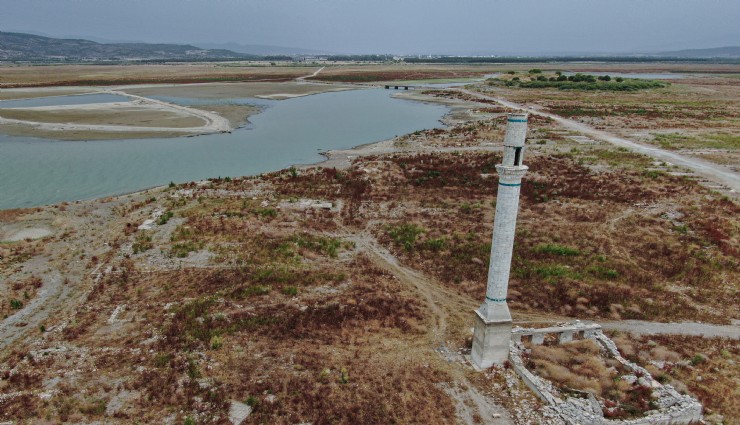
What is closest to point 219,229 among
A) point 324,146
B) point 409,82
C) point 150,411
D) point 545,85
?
point 150,411

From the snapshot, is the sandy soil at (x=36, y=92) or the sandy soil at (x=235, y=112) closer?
the sandy soil at (x=235, y=112)

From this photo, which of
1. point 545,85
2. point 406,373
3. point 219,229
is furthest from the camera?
point 545,85

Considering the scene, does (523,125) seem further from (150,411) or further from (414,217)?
(414,217)

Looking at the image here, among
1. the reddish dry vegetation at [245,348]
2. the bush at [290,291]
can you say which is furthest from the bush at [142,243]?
the bush at [290,291]

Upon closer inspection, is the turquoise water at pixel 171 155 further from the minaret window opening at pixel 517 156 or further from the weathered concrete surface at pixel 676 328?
the weathered concrete surface at pixel 676 328

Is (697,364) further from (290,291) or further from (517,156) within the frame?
(290,291)

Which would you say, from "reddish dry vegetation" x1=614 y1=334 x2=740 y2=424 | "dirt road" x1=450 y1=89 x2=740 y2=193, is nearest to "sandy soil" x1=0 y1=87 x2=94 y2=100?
"dirt road" x1=450 y1=89 x2=740 y2=193

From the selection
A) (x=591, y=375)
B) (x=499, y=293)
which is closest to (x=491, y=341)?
(x=499, y=293)
